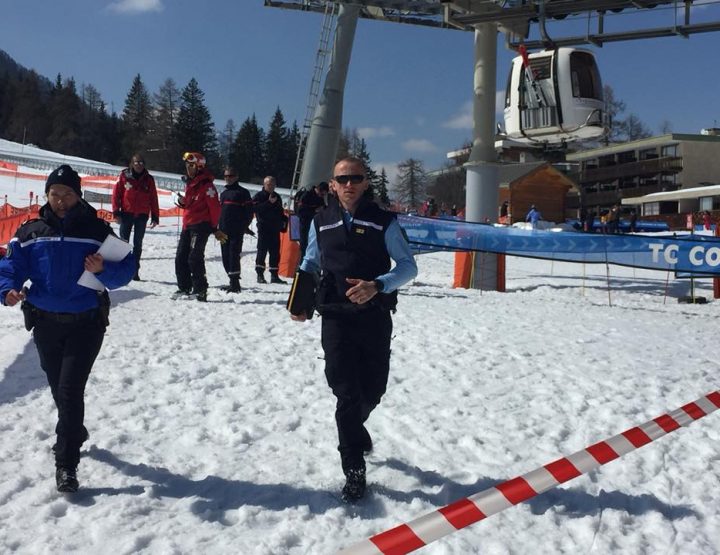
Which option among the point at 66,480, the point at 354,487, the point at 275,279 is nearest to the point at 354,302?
the point at 354,487

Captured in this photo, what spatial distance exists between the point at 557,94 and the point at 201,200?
6.29 m

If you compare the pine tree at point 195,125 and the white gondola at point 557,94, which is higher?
the pine tree at point 195,125

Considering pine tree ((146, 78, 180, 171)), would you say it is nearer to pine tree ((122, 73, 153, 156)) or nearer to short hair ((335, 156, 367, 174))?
pine tree ((122, 73, 153, 156))

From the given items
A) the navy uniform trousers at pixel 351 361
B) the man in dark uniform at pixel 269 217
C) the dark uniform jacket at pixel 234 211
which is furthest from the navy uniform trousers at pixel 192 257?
the navy uniform trousers at pixel 351 361

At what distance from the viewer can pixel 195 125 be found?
94125 mm

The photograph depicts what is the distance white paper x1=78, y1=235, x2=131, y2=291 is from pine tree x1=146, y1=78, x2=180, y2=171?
296 ft

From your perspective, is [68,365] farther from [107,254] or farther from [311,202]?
[311,202]

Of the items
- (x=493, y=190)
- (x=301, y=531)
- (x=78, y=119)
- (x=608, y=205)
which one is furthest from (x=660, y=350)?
(x=78, y=119)

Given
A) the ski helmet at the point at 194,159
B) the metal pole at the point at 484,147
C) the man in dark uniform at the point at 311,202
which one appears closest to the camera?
the ski helmet at the point at 194,159

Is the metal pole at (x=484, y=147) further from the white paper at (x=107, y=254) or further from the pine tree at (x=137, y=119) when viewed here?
the pine tree at (x=137, y=119)

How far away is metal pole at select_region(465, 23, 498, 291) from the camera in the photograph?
1335 cm

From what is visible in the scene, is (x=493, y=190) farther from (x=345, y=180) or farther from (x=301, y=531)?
(x=301, y=531)

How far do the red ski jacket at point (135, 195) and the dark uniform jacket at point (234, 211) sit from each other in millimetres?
1122

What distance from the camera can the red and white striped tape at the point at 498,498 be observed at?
2.36 meters
